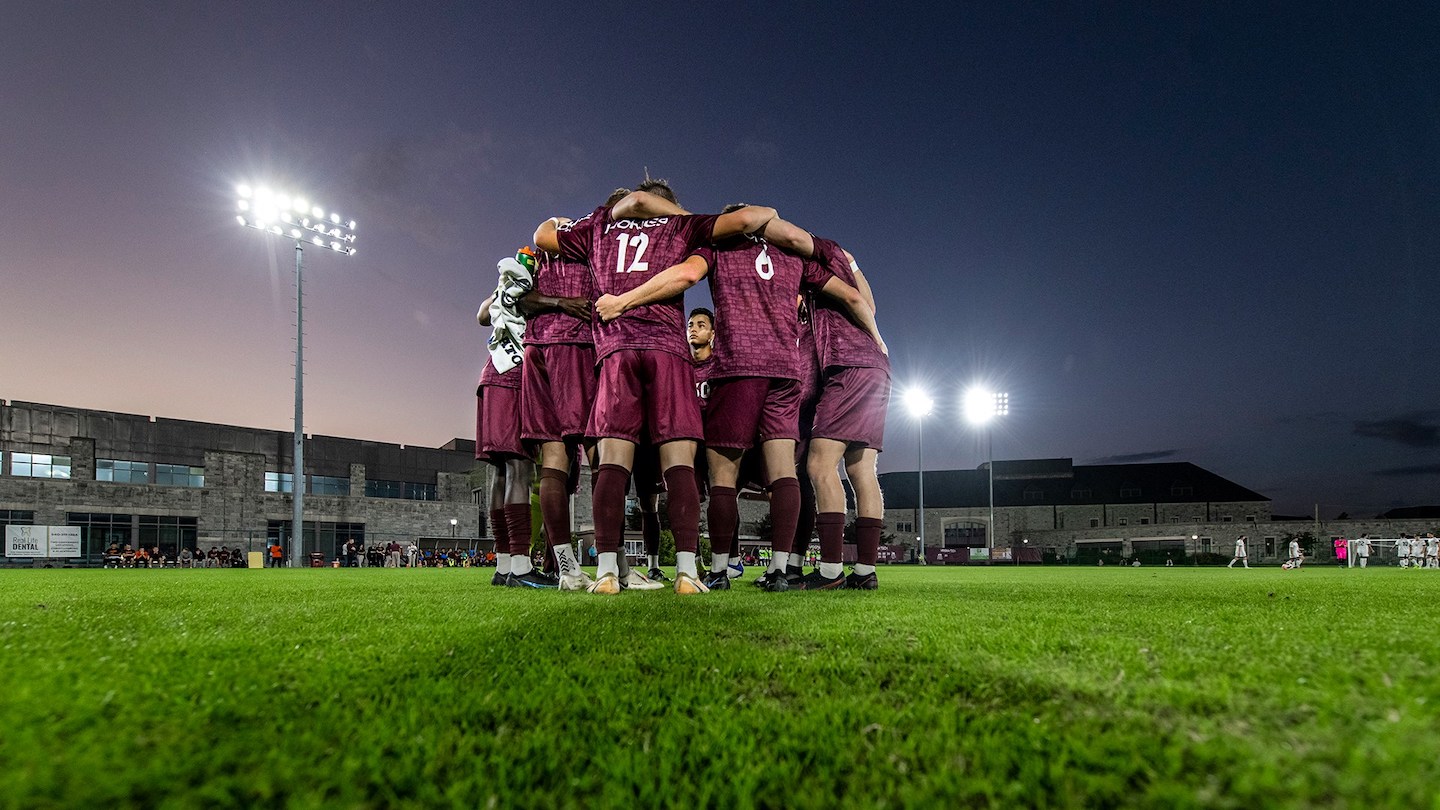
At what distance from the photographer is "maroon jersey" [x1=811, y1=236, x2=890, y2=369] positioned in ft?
17.9

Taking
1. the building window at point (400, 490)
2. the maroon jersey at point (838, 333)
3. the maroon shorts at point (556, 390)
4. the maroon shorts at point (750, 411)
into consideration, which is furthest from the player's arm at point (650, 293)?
the building window at point (400, 490)

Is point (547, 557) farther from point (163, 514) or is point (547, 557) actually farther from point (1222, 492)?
point (1222, 492)

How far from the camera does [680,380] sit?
454 cm

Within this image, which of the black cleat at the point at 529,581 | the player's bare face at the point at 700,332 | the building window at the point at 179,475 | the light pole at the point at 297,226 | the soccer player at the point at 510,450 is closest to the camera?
the black cleat at the point at 529,581

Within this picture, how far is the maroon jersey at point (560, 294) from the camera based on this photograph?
5078mm

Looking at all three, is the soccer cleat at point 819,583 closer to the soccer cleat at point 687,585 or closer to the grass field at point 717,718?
the soccer cleat at point 687,585

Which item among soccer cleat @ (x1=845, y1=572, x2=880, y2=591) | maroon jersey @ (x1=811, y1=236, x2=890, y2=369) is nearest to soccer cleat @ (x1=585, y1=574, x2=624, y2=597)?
soccer cleat @ (x1=845, y1=572, x2=880, y2=591)

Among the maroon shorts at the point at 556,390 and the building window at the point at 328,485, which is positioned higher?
the maroon shorts at the point at 556,390

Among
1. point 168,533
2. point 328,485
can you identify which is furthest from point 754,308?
point 328,485

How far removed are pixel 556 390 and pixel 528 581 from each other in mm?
1589

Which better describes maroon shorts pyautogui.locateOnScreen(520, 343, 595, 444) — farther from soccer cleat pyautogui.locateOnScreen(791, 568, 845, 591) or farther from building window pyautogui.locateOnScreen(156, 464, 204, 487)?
building window pyautogui.locateOnScreen(156, 464, 204, 487)

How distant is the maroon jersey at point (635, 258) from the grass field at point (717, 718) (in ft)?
7.99

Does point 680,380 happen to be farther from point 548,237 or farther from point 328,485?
point 328,485

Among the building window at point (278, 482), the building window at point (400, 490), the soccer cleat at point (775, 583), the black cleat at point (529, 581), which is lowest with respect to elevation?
the building window at point (400, 490)
